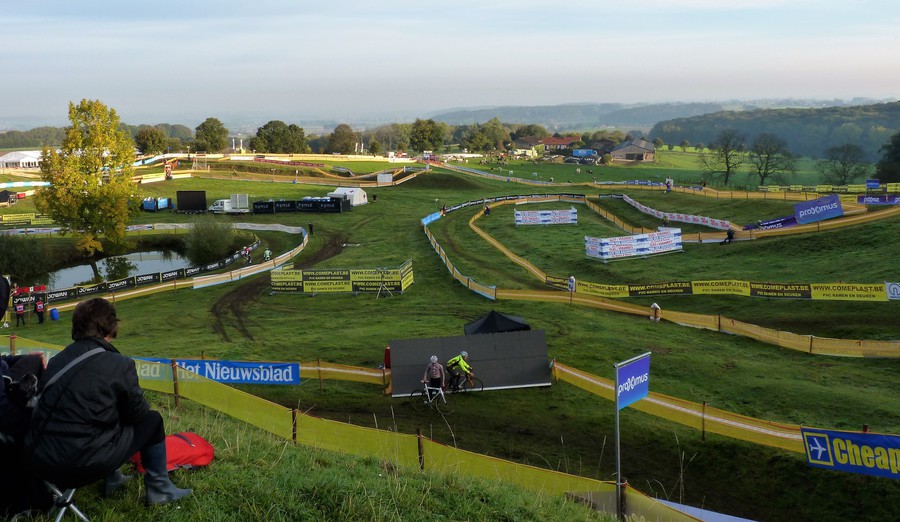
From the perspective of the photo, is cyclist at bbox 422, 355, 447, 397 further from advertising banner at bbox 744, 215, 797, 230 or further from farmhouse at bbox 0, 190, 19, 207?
farmhouse at bbox 0, 190, 19, 207

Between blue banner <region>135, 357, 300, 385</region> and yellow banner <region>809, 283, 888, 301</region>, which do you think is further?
yellow banner <region>809, 283, 888, 301</region>

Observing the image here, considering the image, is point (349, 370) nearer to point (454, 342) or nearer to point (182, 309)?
point (454, 342)

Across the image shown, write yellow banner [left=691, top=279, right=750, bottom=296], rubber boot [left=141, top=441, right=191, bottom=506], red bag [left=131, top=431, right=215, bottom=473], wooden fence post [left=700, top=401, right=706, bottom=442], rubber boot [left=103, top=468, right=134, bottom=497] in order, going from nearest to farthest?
rubber boot [left=141, top=441, right=191, bottom=506] < rubber boot [left=103, top=468, right=134, bottom=497] < red bag [left=131, top=431, right=215, bottom=473] < wooden fence post [left=700, top=401, right=706, bottom=442] < yellow banner [left=691, top=279, right=750, bottom=296]

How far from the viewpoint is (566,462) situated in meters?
15.5

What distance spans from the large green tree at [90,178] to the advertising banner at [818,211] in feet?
161

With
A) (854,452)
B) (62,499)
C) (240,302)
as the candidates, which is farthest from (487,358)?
(240,302)

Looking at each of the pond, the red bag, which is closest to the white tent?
the pond

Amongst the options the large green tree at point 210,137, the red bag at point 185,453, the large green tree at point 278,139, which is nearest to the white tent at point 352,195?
the red bag at point 185,453

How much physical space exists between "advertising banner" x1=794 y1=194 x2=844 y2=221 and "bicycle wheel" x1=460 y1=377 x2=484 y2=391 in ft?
117

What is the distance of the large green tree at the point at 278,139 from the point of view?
14662 cm

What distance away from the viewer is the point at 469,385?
20.2 metres

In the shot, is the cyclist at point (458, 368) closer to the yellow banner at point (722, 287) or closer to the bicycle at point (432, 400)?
the bicycle at point (432, 400)

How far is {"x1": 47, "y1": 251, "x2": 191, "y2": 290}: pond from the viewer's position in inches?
2058

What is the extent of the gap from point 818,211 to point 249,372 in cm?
4194
